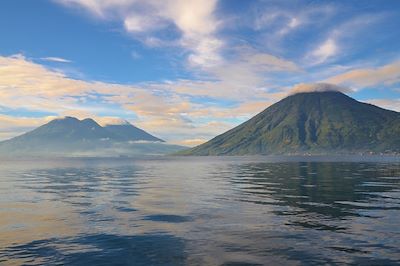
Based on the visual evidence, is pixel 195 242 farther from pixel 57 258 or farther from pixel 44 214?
pixel 44 214

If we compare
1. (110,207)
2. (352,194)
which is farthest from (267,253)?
(352,194)

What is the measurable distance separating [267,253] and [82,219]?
2204 centimetres

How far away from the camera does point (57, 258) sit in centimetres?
2697

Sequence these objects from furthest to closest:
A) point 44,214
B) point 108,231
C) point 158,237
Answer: point 44,214 → point 108,231 → point 158,237

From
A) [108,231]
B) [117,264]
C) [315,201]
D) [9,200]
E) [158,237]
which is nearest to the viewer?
[117,264]

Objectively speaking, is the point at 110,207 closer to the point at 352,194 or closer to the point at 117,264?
the point at 117,264

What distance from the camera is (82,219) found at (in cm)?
4200

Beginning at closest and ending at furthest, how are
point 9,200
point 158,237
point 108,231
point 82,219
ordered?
point 158,237
point 108,231
point 82,219
point 9,200

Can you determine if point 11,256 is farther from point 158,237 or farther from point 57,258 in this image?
point 158,237

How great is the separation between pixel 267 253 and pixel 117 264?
10.2 meters

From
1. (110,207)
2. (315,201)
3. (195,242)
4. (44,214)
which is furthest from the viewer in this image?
(315,201)

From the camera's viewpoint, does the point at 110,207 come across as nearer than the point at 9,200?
Yes

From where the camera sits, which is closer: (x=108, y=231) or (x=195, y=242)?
(x=195, y=242)

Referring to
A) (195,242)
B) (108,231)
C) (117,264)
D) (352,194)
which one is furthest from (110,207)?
(352,194)
